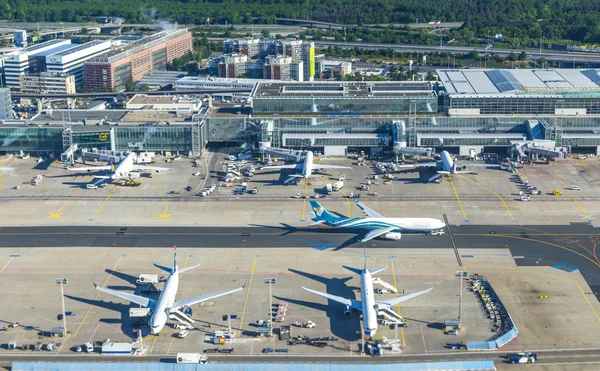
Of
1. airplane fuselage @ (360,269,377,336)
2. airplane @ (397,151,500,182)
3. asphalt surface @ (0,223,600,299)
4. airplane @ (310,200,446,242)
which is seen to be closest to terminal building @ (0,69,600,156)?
airplane @ (397,151,500,182)

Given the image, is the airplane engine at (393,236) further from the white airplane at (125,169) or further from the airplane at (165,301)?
the white airplane at (125,169)

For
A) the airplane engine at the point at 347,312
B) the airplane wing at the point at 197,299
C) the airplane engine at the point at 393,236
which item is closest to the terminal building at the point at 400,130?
the airplane engine at the point at 393,236

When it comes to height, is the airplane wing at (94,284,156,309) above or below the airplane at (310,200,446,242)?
below

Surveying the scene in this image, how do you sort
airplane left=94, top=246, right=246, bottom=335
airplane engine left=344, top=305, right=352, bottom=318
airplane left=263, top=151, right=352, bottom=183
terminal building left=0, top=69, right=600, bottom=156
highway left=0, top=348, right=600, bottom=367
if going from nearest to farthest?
1. highway left=0, top=348, right=600, bottom=367
2. airplane left=94, top=246, right=246, bottom=335
3. airplane engine left=344, top=305, right=352, bottom=318
4. airplane left=263, top=151, right=352, bottom=183
5. terminal building left=0, top=69, right=600, bottom=156

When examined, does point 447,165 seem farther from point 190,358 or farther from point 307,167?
point 190,358

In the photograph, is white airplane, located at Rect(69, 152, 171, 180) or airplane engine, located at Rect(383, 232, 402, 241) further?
white airplane, located at Rect(69, 152, 171, 180)

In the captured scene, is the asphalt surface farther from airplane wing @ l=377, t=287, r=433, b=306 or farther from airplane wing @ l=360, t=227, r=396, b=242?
airplane wing @ l=377, t=287, r=433, b=306

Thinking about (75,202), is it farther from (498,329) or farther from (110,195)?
(498,329)

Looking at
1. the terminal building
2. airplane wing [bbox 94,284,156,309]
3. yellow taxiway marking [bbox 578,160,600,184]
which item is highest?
the terminal building
